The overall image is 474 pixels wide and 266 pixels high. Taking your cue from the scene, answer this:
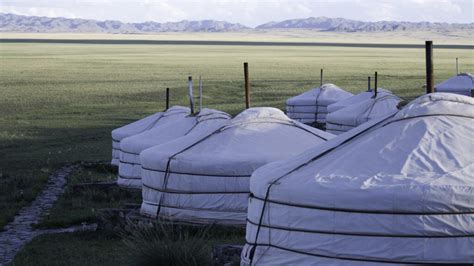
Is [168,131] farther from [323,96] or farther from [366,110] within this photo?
[323,96]

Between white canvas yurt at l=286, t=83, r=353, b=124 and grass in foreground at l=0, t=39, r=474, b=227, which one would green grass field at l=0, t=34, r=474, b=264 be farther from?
white canvas yurt at l=286, t=83, r=353, b=124

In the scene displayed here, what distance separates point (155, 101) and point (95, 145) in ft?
58.2

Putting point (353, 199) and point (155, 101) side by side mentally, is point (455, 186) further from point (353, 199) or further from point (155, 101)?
point (155, 101)

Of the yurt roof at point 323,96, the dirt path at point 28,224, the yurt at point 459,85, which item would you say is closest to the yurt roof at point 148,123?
the dirt path at point 28,224

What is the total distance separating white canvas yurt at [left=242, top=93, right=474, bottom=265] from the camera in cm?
727

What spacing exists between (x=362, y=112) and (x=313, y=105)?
8.50 m

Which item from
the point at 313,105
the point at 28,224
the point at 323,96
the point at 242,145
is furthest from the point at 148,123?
the point at 323,96

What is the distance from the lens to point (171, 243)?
983cm

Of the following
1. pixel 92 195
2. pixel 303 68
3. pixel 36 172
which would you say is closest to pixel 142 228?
pixel 92 195

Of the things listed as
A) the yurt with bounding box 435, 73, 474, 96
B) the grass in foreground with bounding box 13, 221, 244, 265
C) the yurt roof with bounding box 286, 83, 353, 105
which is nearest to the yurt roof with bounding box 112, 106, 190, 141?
the grass in foreground with bounding box 13, 221, 244, 265

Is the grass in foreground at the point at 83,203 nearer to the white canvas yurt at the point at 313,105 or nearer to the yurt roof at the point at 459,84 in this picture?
the white canvas yurt at the point at 313,105

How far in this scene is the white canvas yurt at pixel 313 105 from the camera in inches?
1212

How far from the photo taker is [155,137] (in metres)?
15.9

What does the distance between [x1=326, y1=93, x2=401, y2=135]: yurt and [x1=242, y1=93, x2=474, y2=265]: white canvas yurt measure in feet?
45.8
